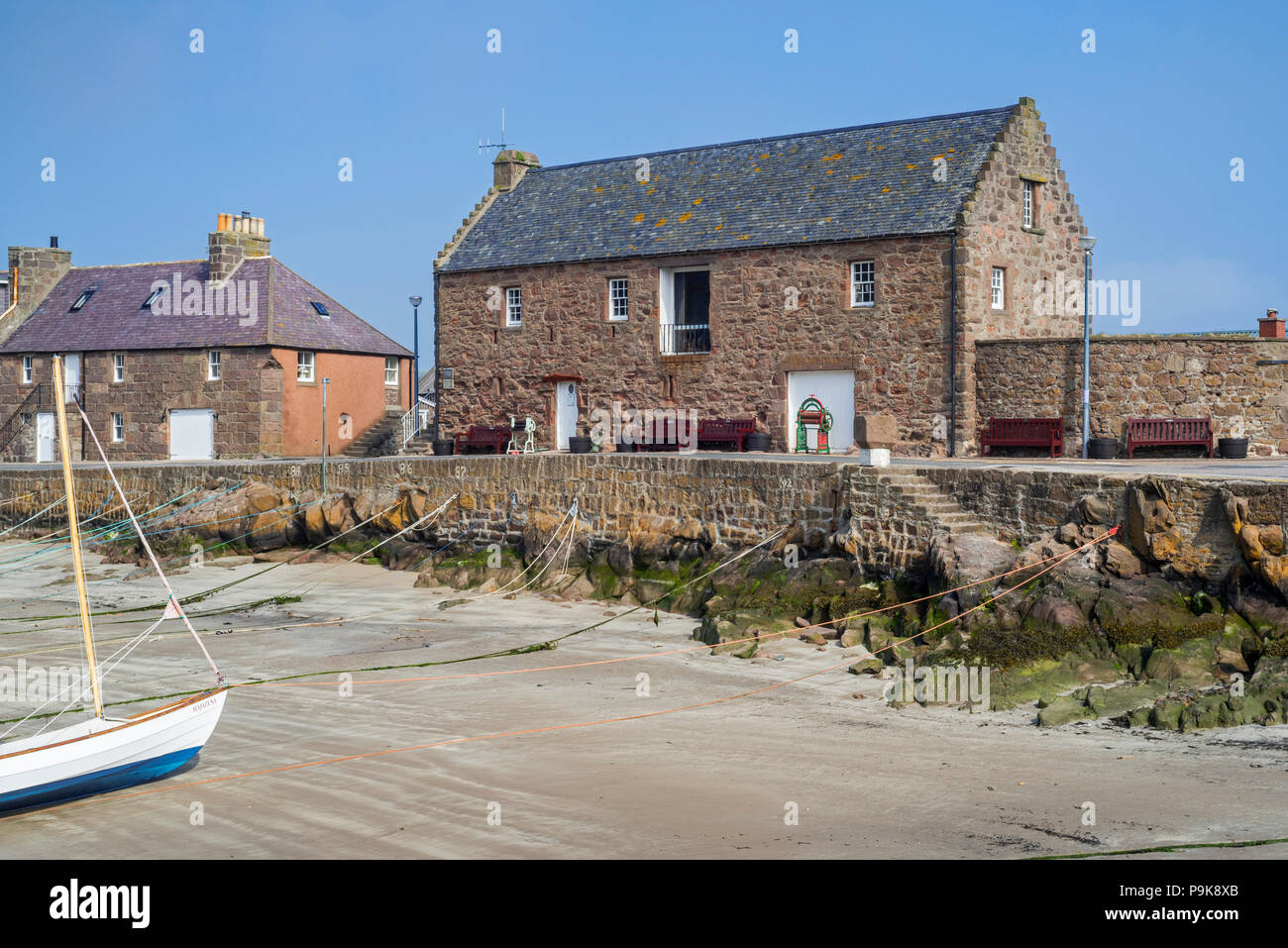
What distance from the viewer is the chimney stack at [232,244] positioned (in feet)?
133

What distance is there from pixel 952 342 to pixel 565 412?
10403 mm

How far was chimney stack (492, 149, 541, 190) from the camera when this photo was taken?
37625 mm

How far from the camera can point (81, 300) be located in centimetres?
4288

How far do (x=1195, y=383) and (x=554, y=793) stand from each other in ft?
59.5

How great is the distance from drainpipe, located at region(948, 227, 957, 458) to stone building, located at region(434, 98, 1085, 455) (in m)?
0.04

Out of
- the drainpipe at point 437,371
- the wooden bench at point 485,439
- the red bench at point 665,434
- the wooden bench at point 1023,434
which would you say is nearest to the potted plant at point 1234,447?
the wooden bench at point 1023,434

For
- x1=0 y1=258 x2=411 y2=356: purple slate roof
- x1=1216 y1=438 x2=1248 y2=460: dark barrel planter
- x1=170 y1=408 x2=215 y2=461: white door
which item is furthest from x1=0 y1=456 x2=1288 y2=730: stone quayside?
x1=0 y1=258 x2=411 y2=356: purple slate roof

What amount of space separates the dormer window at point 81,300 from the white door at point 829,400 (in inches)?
988

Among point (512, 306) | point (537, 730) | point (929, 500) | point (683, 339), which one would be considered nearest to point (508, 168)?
point (512, 306)

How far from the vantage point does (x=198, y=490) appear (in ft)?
106

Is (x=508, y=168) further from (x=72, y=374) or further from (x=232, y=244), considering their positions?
(x=72, y=374)

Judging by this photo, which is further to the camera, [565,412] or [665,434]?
[565,412]
